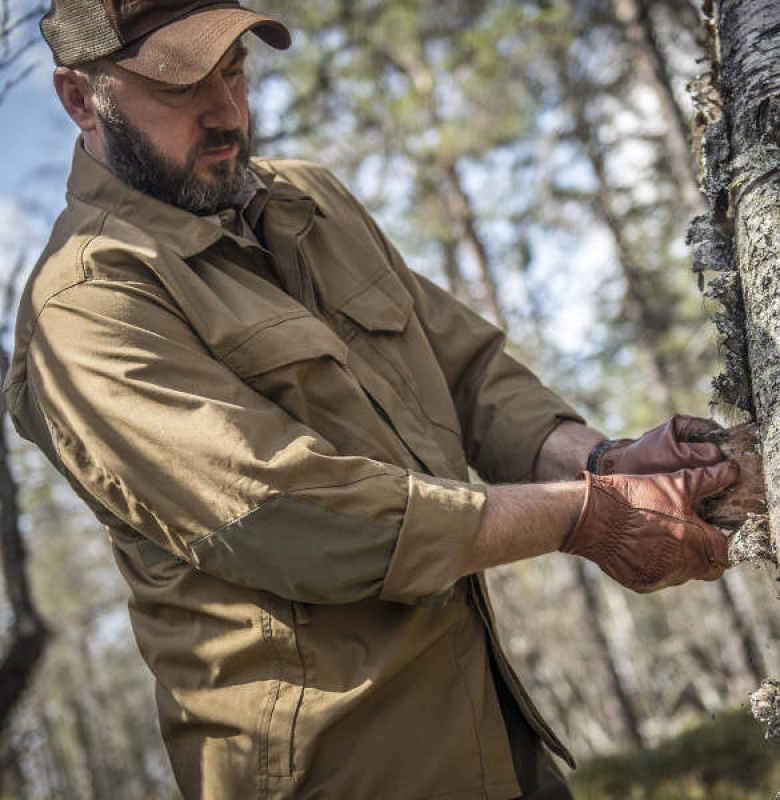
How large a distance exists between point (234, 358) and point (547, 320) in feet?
36.5

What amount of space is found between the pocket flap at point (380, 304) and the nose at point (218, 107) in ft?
1.82

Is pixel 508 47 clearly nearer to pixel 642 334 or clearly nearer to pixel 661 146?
pixel 661 146

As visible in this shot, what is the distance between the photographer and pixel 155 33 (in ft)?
6.90

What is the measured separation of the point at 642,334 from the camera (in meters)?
11.3

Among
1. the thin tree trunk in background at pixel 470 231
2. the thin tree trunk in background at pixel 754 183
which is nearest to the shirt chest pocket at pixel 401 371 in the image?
the thin tree trunk in background at pixel 754 183

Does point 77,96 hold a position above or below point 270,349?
above

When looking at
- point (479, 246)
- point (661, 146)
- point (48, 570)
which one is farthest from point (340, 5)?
point (48, 570)

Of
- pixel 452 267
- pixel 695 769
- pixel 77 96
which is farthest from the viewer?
pixel 452 267

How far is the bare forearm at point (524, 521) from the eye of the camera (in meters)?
1.74

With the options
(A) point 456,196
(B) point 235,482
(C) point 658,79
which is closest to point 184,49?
(B) point 235,482

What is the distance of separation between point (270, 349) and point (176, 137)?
0.73m

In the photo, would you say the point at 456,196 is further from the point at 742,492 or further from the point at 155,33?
the point at 742,492

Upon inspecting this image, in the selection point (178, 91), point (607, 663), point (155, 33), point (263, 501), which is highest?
point (155, 33)

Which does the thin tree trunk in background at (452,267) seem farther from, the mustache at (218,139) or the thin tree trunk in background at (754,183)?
the thin tree trunk in background at (754,183)
